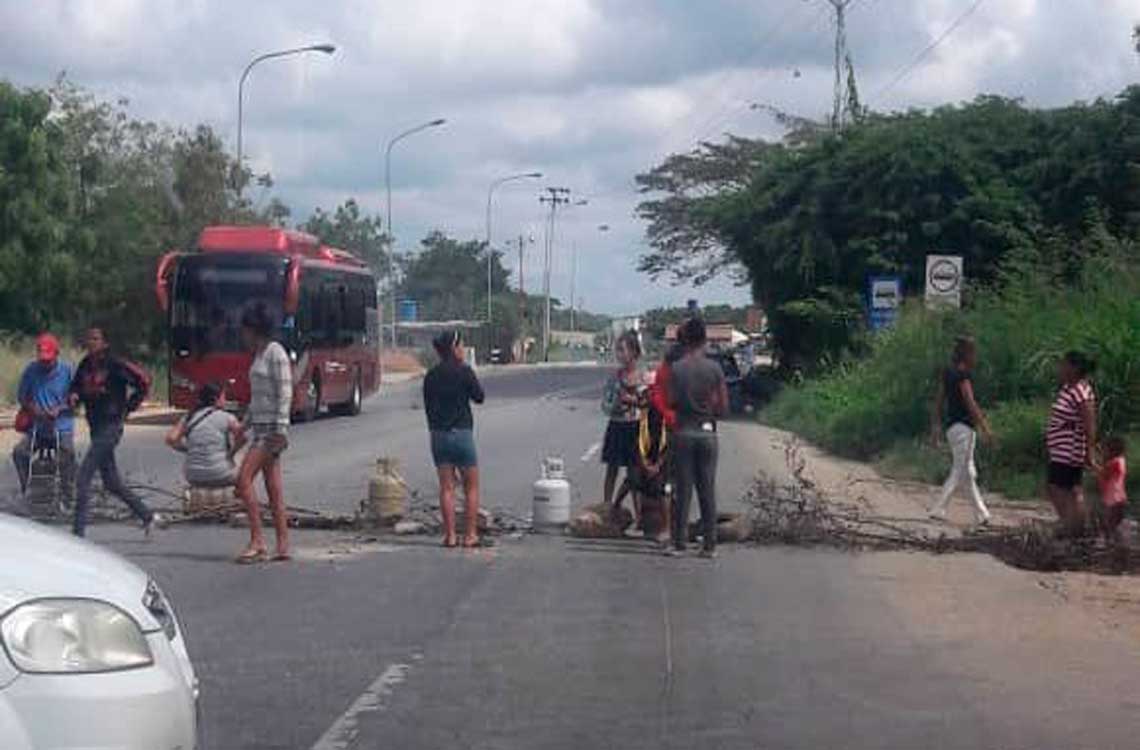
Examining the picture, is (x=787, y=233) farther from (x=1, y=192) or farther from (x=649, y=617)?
(x=649, y=617)

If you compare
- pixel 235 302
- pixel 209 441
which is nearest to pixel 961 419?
pixel 209 441

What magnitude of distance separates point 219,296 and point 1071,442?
864 inches

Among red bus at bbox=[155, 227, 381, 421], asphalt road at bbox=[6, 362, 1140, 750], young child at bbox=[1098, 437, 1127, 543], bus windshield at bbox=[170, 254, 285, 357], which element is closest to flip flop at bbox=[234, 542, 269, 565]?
Result: asphalt road at bbox=[6, 362, 1140, 750]

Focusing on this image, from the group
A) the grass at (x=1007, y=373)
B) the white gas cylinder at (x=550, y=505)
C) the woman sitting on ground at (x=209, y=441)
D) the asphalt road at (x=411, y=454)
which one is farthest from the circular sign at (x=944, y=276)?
the woman sitting on ground at (x=209, y=441)

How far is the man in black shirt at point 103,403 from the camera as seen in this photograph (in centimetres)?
1456

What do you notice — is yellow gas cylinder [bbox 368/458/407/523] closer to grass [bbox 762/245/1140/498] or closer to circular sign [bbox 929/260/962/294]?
grass [bbox 762/245/1140/498]

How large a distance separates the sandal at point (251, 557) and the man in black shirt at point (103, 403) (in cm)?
134

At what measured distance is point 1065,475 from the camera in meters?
15.6

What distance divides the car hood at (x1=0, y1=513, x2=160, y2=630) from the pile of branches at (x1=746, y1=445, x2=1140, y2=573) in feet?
33.1

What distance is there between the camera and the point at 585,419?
4050cm

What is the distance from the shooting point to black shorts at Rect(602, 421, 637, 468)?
15977 mm

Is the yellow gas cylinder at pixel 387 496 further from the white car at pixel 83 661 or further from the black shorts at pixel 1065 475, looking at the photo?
the white car at pixel 83 661

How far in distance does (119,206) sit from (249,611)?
44884 mm

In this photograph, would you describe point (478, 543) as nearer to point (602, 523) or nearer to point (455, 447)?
point (455, 447)
